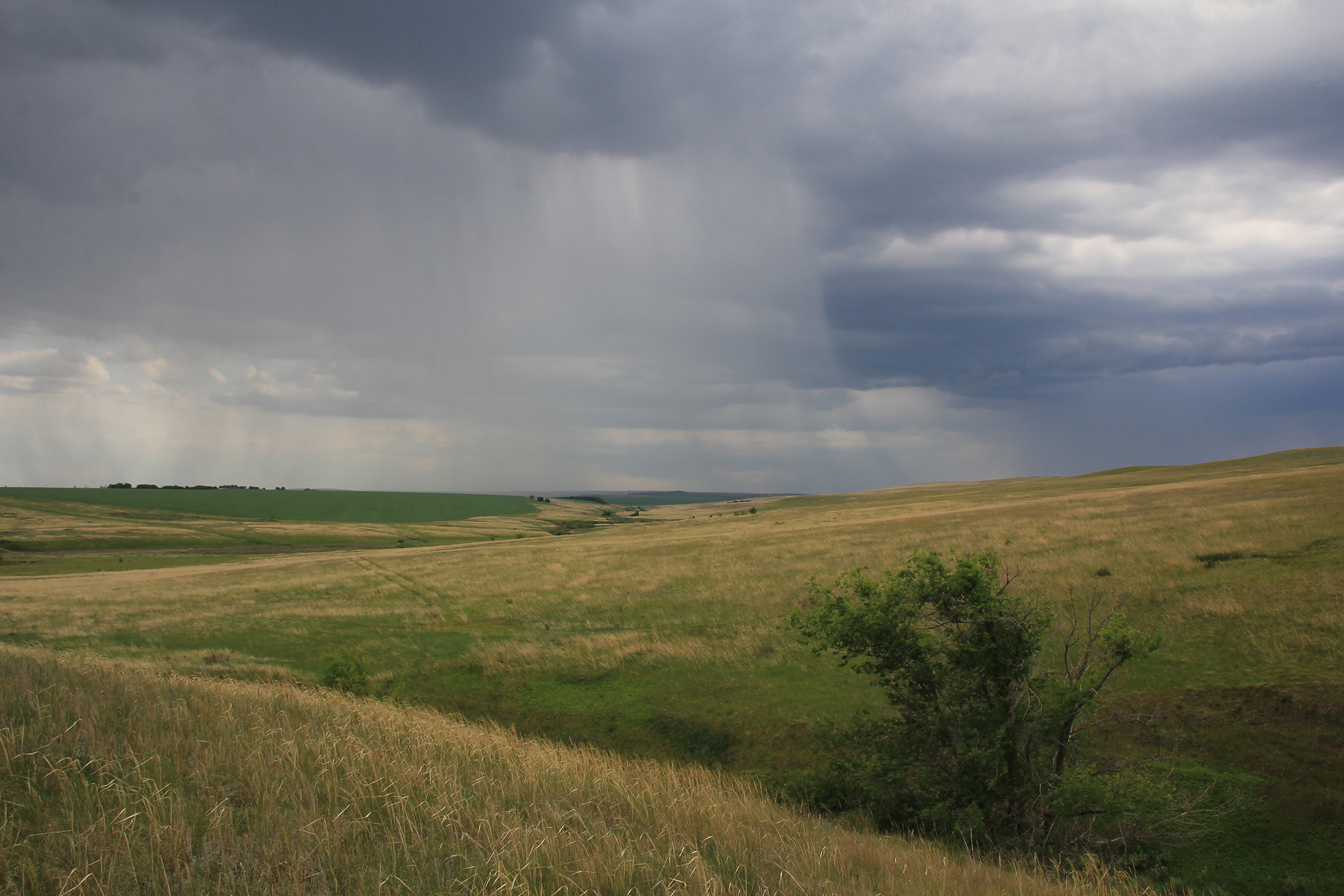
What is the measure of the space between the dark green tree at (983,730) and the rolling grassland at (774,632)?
158 cm

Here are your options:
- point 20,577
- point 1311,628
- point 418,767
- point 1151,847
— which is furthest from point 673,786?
point 20,577

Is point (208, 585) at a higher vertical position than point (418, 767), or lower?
lower

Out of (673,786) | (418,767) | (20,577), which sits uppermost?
(418,767)

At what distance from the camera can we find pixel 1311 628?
57.1 ft

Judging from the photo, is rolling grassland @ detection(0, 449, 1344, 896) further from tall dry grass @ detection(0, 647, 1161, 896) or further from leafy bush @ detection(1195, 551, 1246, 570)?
tall dry grass @ detection(0, 647, 1161, 896)

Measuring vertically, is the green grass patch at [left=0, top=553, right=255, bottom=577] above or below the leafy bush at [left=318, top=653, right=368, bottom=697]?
below

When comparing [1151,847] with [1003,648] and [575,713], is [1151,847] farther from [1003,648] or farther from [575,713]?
[575,713]

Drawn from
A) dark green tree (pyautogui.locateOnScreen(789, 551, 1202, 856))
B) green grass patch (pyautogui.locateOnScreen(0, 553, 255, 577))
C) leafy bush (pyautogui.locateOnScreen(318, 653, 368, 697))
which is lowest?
green grass patch (pyautogui.locateOnScreen(0, 553, 255, 577))

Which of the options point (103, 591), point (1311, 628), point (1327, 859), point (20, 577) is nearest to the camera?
point (1327, 859)

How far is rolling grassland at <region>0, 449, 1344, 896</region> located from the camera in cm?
1395

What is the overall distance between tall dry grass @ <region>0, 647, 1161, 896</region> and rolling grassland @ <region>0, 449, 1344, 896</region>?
Result: 856cm

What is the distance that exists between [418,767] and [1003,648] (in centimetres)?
1018

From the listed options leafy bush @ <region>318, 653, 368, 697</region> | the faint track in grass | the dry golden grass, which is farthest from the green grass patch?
leafy bush @ <region>318, 653, 368, 697</region>

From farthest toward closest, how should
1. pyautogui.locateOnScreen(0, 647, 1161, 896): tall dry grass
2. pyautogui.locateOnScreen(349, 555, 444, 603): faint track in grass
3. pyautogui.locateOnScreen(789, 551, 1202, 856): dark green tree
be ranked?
pyautogui.locateOnScreen(349, 555, 444, 603): faint track in grass
pyautogui.locateOnScreen(789, 551, 1202, 856): dark green tree
pyautogui.locateOnScreen(0, 647, 1161, 896): tall dry grass
